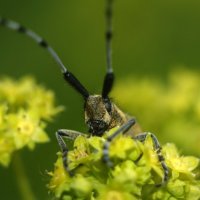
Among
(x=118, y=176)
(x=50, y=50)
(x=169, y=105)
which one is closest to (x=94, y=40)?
(x=169, y=105)

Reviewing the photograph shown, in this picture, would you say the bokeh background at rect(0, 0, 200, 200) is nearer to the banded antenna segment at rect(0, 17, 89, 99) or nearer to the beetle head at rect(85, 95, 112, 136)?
the banded antenna segment at rect(0, 17, 89, 99)

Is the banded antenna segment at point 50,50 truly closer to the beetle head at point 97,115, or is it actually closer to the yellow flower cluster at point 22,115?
the beetle head at point 97,115

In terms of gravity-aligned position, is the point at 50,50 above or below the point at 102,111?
above

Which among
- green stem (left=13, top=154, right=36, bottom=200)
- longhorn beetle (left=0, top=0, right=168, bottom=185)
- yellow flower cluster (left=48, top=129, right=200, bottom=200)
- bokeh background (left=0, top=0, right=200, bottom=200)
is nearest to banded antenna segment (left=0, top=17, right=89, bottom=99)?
longhorn beetle (left=0, top=0, right=168, bottom=185)

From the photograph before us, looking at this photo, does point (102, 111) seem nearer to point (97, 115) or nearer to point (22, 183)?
point (97, 115)

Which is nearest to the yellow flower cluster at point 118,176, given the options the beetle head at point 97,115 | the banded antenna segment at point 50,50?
the beetle head at point 97,115
